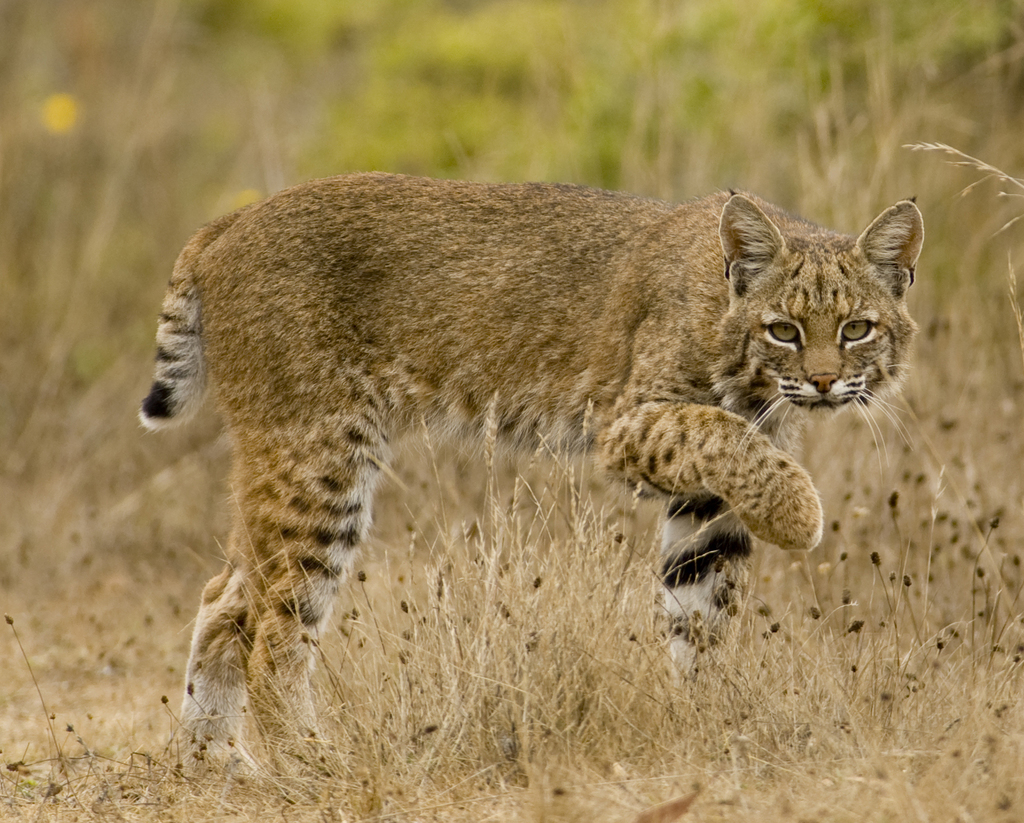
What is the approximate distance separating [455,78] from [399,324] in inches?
323

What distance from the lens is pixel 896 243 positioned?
461 centimetres

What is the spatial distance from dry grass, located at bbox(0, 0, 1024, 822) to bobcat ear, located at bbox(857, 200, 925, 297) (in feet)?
0.90

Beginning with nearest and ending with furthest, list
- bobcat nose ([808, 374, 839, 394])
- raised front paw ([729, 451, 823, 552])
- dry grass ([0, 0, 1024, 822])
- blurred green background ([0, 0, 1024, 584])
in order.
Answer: dry grass ([0, 0, 1024, 822]) < raised front paw ([729, 451, 823, 552]) < bobcat nose ([808, 374, 839, 394]) < blurred green background ([0, 0, 1024, 584])

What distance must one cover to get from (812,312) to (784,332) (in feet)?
0.37

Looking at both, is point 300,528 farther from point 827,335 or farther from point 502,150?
point 502,150

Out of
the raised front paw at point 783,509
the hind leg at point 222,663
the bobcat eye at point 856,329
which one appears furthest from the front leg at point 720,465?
the hind leg at point 222,663

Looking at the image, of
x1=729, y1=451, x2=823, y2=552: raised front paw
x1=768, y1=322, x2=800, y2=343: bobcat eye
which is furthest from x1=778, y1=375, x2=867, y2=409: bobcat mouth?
x1=729, y1=451, x2=823, y2=552: raised front paw

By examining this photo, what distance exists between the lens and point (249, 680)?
4777mm

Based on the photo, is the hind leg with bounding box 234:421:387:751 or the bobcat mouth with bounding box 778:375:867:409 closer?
the bobcat mouth with bounding box 778:375:867:409

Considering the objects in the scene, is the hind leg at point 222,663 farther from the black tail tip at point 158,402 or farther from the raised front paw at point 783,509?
the raised front paw at point 783,509

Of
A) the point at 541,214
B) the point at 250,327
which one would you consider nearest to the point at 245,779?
the point at 250,327

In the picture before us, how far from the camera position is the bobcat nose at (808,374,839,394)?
171 inches

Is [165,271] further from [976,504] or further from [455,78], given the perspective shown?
[976,504]

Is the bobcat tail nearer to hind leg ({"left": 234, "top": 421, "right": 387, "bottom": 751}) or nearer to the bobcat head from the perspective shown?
hind leg ({"left": 234, "top": 421, "right": 387, "bottom": 751})
